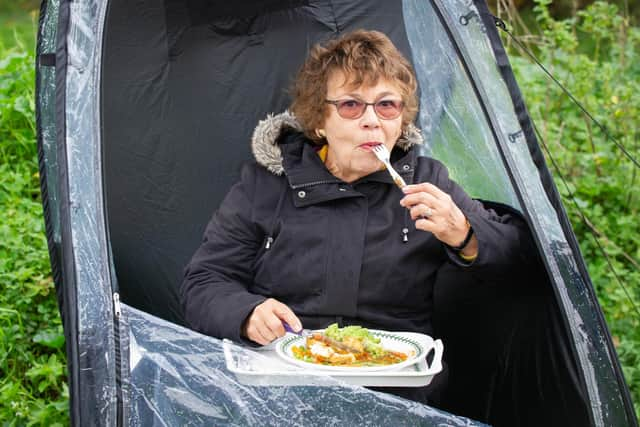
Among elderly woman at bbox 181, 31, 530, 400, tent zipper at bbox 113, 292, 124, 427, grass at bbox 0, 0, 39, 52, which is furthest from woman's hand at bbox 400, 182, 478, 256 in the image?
grass at bbox 0, 0, 39, 52

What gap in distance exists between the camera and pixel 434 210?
225 centimetres

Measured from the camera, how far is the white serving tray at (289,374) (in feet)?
6.74

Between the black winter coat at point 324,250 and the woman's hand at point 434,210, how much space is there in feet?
0.59

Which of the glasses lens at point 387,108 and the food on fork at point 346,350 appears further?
the glasses lens at point 387,108

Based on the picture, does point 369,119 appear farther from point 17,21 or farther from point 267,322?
point 17,21

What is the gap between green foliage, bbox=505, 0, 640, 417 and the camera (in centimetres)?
380

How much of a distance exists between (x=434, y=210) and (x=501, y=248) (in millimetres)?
200

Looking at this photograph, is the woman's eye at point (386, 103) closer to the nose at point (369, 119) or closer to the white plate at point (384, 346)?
the nose at point (369, 119)

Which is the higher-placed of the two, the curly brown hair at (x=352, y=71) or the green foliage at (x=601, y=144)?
the curly brown hair at (x=352, y=71)

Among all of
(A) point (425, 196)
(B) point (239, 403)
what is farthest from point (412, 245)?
(B) point (239, 403)

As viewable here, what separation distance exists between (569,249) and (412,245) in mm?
426

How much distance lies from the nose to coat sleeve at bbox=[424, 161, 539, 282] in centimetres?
31

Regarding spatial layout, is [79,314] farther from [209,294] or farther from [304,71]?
[304,71]

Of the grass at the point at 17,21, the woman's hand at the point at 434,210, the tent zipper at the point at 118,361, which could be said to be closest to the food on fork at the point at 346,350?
the woman's hand at the point at 434,210
